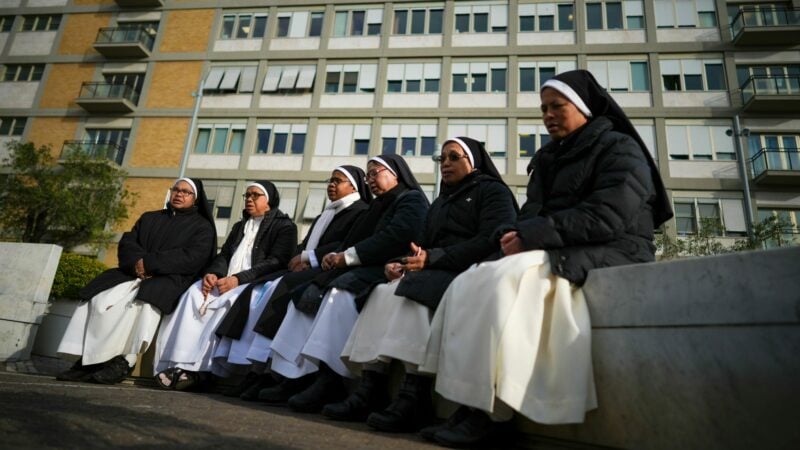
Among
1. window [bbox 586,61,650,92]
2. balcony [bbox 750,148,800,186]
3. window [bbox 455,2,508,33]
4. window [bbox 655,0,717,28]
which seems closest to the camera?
balcony [bbox 750,148,800,186]

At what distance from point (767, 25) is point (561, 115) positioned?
2358 cm

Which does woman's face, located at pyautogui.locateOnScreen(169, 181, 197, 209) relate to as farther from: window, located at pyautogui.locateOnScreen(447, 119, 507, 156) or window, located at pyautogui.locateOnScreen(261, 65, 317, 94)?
window, located at pyautogui.locateOnScreen(261, 65, 317, 94)

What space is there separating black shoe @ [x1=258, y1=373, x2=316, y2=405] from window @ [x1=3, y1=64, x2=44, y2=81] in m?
30.2

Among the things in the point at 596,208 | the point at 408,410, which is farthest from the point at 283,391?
the point at 596,208

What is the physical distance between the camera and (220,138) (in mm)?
24125

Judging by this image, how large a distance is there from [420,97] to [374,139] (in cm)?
297

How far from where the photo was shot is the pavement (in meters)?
1.74

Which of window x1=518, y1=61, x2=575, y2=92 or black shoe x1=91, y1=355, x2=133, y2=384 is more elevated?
window x1=518, y1=61, x2=575, y2=92

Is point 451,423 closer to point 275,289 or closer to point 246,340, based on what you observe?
point 275,289

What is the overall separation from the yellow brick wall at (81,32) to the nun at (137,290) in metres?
26.3

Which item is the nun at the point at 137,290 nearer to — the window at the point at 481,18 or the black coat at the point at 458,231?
the black coat at the point at 458,231

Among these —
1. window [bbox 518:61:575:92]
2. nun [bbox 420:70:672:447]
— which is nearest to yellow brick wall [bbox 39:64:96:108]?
window [bbox 518:61:575:92]

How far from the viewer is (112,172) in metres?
21.5

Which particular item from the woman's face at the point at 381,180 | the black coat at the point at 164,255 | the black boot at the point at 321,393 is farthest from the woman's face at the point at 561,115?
the black coat at the point at 164,255
